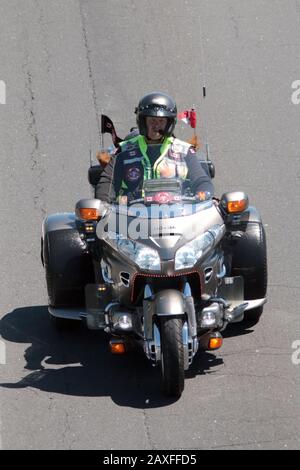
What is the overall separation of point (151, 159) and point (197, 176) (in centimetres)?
41

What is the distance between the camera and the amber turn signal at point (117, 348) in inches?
361

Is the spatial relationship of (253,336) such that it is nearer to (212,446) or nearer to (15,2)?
(212,446)

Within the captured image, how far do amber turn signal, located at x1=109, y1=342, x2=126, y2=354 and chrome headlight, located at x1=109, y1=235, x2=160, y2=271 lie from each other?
2.05 feet

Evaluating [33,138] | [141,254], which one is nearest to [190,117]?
[141,254]

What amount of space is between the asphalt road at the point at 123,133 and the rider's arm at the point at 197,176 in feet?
4.11

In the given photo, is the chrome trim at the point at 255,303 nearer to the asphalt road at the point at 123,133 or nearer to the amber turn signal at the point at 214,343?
the asphalt road at the point at 123,133

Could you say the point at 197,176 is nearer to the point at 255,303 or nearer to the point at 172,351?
the point at 255,303

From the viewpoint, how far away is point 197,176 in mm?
9969

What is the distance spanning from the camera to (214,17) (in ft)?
53.1

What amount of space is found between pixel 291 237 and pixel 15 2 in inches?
249

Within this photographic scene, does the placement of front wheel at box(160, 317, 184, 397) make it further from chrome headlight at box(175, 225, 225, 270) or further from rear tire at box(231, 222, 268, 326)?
rear tire at box(231, 222, 268, 326)

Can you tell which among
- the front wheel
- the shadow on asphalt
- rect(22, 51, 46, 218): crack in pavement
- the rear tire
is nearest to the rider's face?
the rear tire

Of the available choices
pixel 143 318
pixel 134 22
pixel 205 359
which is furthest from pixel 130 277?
pixel 134 22

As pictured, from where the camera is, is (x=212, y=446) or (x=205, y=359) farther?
(x=205, y=359)
